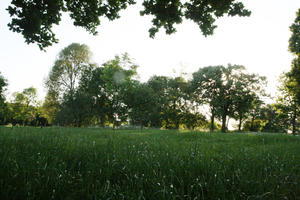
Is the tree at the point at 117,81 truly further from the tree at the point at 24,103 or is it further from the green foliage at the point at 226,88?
the tree at the point at 24,103

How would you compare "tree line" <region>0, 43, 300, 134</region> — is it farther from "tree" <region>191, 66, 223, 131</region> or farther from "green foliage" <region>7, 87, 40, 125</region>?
"green foliage" <region>7, 87, 40, 125</region>

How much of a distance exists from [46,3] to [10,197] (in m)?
5.58

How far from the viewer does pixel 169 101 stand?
→ 164 ft

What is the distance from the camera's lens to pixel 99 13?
583 cm

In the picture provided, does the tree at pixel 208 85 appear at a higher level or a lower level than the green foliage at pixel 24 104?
higher

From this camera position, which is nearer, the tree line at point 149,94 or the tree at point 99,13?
the tree at point 99,13

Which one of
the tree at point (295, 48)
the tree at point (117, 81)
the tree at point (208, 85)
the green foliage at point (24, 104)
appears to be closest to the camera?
the tree at point (295, 48)

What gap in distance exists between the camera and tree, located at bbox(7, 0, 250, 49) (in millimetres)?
4555

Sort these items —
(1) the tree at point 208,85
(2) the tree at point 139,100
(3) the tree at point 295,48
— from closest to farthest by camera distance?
(3) the tree at point 295,48 → (2) the tree at point 139,100 → (1) the tree at point 208,85

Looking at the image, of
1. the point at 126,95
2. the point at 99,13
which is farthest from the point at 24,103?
the point at 99,13

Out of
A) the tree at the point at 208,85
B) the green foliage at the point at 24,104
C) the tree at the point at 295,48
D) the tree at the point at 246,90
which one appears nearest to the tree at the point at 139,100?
the tree at the point at 208,85

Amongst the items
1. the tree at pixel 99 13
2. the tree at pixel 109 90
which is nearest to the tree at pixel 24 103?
the tree at pixel 109 90

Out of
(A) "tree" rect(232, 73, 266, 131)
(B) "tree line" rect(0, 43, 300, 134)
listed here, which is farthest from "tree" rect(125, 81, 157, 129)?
(A) "tree" rect(232, 73, 266, 131)

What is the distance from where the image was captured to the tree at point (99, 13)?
4.55 metres
